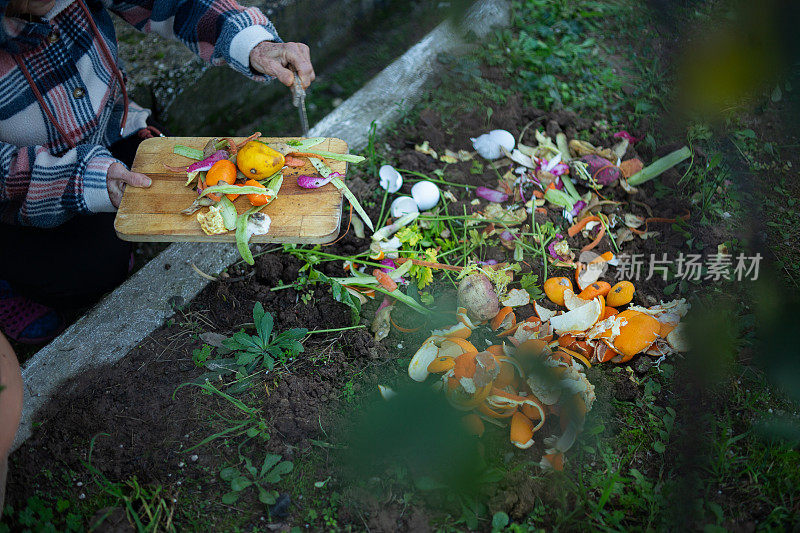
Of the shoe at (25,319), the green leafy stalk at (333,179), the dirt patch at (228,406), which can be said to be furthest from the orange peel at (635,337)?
the shoe at (25,319)

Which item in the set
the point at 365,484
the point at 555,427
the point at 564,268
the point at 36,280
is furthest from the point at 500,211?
the point at 36,280

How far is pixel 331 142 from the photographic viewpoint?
7.02ft

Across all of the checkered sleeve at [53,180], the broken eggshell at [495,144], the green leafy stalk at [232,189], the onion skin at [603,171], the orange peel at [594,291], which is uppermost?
the checkered sleeve at [53,180]

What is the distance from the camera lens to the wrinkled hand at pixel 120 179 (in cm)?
193

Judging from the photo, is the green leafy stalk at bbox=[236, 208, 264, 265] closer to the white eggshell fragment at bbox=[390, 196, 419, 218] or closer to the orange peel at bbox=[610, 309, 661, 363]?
the white eggshell fragment at bbox=[390, 196, 419, 218]

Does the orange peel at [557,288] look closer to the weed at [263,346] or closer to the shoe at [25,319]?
the weed at [263,346]

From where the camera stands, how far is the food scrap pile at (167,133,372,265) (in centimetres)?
185

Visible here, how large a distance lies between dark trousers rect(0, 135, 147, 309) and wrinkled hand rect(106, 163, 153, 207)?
0.42 metres

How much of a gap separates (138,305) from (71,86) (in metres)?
0.81

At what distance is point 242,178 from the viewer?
6.38ft

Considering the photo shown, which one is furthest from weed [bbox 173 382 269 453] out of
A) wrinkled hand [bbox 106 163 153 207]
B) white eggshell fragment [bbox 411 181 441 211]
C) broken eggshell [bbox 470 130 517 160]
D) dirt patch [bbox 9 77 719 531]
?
broken eggshell [bbox 470 130 517 160]

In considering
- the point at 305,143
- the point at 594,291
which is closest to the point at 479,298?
the point at 594,291

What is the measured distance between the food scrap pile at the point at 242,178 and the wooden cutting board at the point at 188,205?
0.02 m

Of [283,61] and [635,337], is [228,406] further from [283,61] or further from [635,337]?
[635,337]
